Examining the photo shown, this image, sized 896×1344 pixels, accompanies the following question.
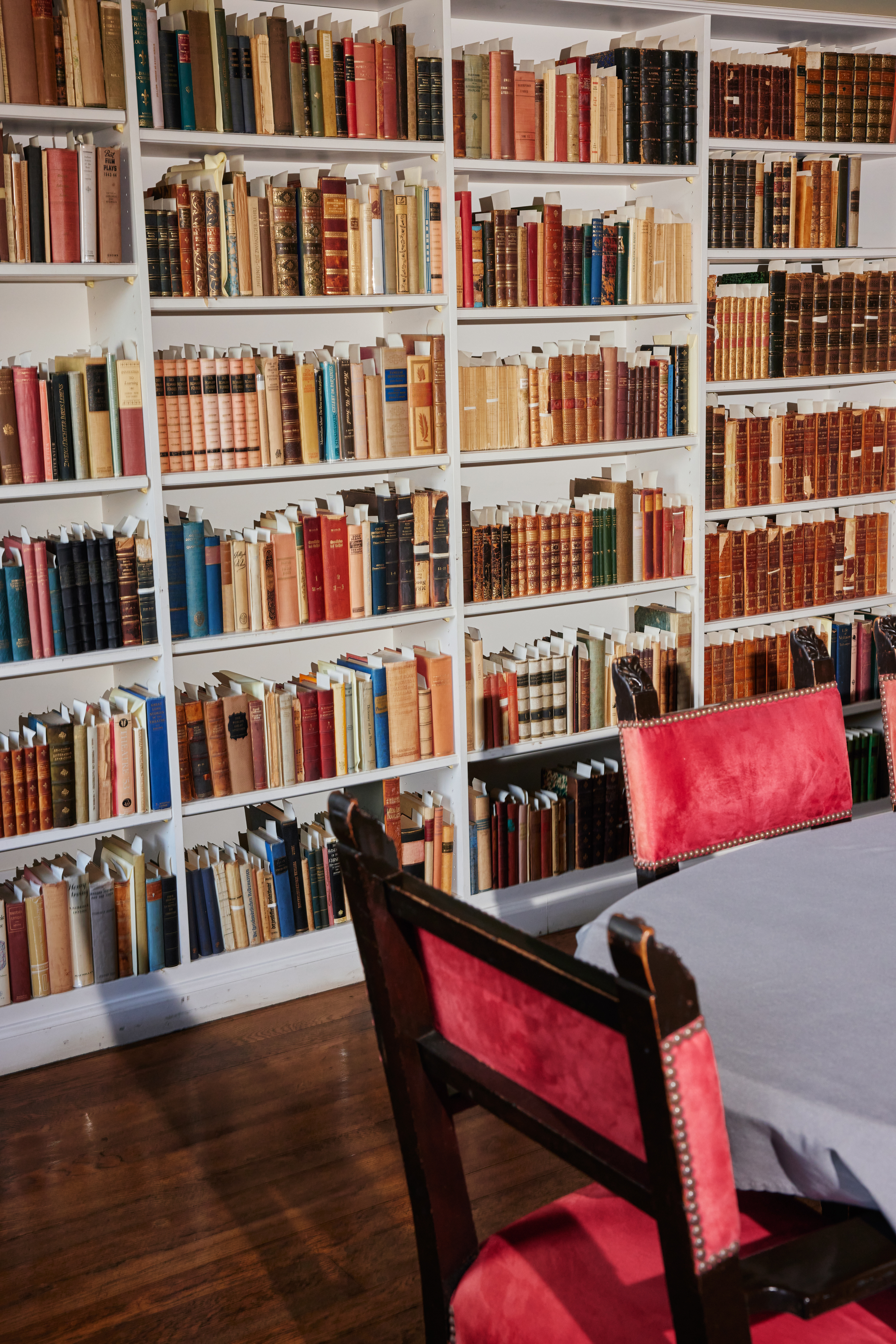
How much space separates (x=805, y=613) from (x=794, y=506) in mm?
364

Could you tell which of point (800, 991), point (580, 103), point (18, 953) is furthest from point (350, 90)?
point (800, 991)

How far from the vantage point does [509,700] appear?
3.54m

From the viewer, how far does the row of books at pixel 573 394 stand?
337 cm

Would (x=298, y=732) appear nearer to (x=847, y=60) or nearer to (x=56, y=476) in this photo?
(x=56, y=476)

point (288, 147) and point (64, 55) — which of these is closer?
point (64, 55)

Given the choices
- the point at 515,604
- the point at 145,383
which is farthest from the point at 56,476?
the point at 515,604

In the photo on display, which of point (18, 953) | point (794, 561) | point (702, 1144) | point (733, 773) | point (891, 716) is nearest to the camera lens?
point (702, 1144)

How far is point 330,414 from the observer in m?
3.16

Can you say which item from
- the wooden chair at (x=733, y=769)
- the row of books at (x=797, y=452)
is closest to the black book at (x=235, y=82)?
the row of books at (x=797, y=452)

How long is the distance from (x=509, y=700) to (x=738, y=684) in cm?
85

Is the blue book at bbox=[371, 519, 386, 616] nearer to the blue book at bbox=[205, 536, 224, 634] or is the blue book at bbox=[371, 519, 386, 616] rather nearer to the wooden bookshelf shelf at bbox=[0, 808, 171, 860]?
the blue book at bbox=[205, 536, 224, 634]

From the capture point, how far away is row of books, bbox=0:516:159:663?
284 cm

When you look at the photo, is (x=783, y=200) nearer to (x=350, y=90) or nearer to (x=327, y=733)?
(x=350, y=90)

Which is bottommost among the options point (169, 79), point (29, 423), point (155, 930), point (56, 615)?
point (155, 930)
